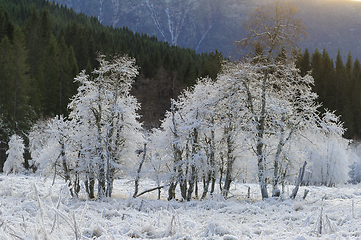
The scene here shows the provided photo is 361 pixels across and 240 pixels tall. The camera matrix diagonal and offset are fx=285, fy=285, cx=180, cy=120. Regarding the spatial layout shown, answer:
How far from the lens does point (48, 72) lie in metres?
39.1

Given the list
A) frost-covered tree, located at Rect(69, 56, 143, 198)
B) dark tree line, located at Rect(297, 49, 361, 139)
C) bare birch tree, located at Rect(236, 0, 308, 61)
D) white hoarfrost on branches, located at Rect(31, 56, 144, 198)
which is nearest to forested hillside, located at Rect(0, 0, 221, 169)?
frost-covered tree, located at Rect(69, 56, 143, 198)

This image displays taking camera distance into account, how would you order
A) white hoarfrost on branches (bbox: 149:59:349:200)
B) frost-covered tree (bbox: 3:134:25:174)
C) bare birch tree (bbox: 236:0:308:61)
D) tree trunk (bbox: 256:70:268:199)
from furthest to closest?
1. frost-covered tree (bbox: 3:134:25:174)
2. bare birch tree (bbox: 236:0:308:61)
3. white hoarfrost on branches (bbox: 149:59:349:200)
4. tree trunk (bbox: 256:70:268:199)

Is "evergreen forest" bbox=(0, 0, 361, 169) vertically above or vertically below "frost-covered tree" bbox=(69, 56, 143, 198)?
above

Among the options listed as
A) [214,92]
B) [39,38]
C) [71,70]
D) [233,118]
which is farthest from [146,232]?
[39,38]

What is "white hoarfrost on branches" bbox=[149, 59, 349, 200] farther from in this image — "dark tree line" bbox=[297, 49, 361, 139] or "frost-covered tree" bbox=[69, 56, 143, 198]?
"dark tree line" bbox=[297, 49, 361, 139]

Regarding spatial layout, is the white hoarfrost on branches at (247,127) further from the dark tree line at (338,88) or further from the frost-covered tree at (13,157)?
the dark tree line at (338,88)

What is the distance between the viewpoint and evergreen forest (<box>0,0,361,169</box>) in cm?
2919

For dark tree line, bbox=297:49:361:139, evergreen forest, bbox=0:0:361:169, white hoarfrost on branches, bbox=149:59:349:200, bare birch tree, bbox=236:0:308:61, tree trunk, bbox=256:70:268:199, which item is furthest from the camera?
dark tree line, bbox=297:49:361:139

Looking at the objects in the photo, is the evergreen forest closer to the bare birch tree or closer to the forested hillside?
the forested hillside

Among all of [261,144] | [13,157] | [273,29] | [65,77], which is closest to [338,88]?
[273,29]

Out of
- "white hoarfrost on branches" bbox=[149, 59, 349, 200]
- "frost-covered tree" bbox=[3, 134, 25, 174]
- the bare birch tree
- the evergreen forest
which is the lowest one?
"frost-covered tree" bbox=[3, 134, 25, 174]

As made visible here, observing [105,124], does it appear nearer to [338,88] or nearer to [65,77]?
[65,77]

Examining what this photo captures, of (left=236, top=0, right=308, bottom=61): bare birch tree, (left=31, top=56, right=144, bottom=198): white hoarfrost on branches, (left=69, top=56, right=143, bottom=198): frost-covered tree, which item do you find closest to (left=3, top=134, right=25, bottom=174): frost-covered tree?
(left=31, top=56, right=144, bottom=198): white hoarfrost on branches

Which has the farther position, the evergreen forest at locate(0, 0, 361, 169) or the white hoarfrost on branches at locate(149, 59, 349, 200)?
the evergreen forest at locate(0, 0, 361, 169)
